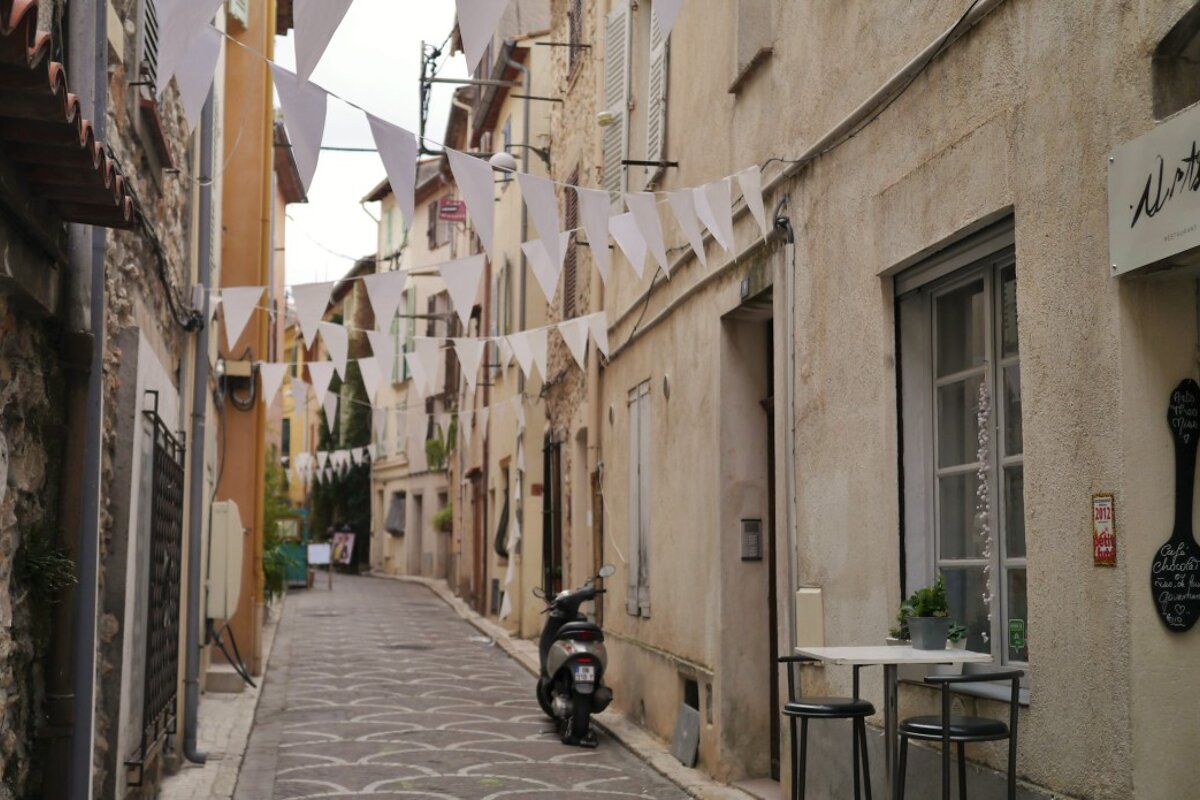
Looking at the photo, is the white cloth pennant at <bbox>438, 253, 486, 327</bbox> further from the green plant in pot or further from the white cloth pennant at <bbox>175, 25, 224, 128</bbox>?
A: the white cloth pennant at <bbox>175, 25, 224, 128</bbox>

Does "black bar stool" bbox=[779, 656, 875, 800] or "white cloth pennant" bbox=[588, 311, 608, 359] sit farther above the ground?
"white cloth pennant" bbox=[588, 311, 608, 359]

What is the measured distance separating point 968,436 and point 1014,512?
0.50 m

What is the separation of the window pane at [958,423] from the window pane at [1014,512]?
318 mm

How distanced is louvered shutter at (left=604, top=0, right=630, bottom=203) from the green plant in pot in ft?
22.2

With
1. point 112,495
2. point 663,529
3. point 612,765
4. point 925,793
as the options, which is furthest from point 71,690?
point 663,529

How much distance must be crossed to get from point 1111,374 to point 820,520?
109 inches

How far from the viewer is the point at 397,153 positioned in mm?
4766

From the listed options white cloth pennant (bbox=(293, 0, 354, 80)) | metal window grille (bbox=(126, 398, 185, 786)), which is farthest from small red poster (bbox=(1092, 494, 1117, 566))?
metal window grille (bbox=(126, 398, 185, 786))

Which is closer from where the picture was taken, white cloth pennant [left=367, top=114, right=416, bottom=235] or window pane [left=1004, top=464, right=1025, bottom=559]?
white cloth pennant [left=367, top=114, right=416, bottom=235]

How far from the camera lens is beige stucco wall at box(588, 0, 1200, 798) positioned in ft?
13.6

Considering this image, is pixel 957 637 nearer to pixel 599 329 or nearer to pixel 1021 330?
pixel 1021 330

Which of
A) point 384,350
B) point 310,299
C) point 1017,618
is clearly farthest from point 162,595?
point 1017,618

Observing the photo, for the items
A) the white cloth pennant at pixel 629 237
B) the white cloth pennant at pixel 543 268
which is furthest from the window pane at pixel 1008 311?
the white cloth pennant at pixel 629 237

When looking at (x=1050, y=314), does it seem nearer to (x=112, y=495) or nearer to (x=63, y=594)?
(x=63, y=594)
